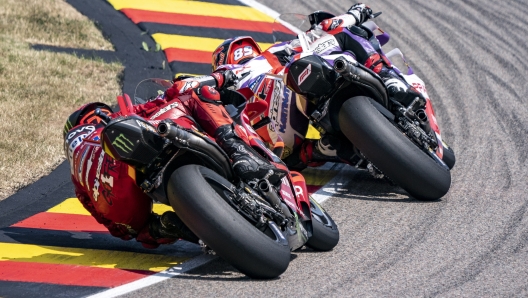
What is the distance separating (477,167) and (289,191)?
2.71 m

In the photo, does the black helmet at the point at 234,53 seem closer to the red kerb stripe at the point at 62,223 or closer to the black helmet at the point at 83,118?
the black helmet at the point at 83,118

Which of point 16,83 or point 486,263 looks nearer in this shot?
point 486,263


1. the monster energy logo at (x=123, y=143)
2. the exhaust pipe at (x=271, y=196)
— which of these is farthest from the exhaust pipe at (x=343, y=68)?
the monster energy logo at (x=123, y=143)

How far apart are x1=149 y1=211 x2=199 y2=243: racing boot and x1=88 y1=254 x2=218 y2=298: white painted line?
0.65ft

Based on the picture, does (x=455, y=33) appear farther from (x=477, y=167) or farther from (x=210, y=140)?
(x=210, y=140)

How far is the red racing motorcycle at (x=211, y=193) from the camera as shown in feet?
16.8

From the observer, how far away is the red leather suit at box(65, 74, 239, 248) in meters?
5.83

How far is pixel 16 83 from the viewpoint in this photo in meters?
10.0

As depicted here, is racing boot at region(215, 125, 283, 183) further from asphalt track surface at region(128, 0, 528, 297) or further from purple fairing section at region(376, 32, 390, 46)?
purple fairing section at region(376, 32, 390, 46)

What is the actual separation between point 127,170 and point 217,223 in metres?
A: 0.93

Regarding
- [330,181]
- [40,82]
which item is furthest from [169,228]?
[40,82]

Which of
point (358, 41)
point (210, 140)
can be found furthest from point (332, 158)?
point (210, 140)

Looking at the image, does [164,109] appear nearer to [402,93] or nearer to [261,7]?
[402,93]

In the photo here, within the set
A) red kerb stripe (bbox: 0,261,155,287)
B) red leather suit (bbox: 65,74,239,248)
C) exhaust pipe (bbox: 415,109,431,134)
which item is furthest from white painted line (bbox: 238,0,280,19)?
red kerb stripe (bbox: 0,261,155,287)
